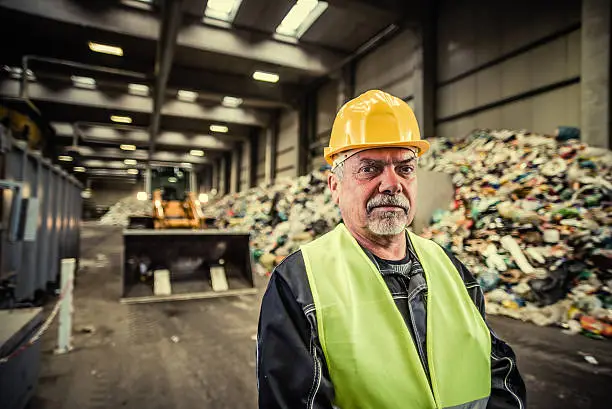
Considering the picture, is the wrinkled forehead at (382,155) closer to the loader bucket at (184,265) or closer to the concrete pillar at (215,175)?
the loader bucket at (184,265)

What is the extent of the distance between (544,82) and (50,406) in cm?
877

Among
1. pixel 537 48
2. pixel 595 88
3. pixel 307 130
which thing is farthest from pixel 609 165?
pixel 307 130

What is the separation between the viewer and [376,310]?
3.39ft

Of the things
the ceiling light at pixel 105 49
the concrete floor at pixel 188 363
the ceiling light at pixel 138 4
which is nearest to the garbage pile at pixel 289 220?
the concrete floor at pixel 188 363

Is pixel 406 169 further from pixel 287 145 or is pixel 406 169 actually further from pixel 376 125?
pixel 287 145

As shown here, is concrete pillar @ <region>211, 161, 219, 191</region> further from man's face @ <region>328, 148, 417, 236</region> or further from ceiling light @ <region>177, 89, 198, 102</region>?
man's face @ <region>328, 148, 417, 236</region>

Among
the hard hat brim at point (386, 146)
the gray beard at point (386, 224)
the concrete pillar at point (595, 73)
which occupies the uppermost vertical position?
the concrete pillar at point (595, 73)

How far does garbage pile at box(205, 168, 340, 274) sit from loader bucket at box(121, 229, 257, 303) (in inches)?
61.0

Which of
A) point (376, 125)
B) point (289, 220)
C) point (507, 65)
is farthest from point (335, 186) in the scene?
point (289, 220)

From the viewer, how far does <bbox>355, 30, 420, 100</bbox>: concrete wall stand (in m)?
9.55

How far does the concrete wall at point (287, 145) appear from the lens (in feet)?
51.0

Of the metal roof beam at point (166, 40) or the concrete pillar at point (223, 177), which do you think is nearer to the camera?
the metal roof beam at point (166, 40)

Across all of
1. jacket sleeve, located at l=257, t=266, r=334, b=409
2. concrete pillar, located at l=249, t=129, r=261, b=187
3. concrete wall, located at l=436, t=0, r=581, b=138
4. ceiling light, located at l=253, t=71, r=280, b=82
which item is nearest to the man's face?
jacket sleeve, located at l=257, t=266, r=334, b=409

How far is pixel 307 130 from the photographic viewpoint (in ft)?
48.7
